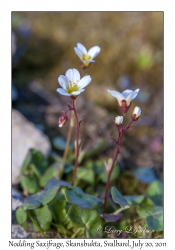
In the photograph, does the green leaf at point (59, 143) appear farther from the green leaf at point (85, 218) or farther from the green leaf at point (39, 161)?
the green leaf at point (85, 218)

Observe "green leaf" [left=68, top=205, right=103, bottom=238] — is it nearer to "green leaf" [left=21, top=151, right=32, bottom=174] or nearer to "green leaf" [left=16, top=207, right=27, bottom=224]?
"green leaf" [left=16, top=207, right=27, bottom=224]

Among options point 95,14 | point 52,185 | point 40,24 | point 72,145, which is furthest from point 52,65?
point 52,185

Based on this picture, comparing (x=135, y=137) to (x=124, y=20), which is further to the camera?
(x=124, y=20)

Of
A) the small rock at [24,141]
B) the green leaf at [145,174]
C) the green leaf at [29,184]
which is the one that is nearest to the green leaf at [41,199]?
the green leaf at [29,184]

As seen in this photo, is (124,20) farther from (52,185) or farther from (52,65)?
(52,185)

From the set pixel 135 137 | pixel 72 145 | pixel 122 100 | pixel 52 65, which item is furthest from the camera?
pixel 52 65

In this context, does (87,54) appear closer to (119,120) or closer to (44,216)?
(119,120)

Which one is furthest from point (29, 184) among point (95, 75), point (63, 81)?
point (95, 75)
